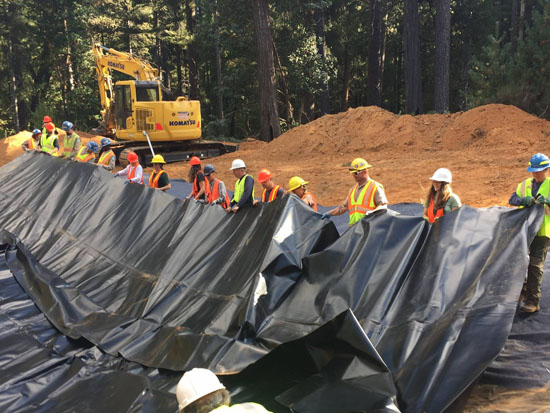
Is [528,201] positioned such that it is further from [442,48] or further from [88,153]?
[442,48]

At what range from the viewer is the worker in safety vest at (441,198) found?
4.86m

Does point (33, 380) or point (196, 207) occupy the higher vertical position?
point (196, 207)

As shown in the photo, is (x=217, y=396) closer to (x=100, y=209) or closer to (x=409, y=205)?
(x=100, y=209)

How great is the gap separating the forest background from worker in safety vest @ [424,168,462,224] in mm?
14575

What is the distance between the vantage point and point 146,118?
703 inches

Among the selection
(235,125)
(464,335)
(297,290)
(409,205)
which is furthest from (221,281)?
(235,125)

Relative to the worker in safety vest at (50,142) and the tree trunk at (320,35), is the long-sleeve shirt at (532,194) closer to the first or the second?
the worker in safety vest at (50,142)

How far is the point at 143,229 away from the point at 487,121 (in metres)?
12.9

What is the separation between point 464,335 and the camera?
3.43 meters

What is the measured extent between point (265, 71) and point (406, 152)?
8.00 metres

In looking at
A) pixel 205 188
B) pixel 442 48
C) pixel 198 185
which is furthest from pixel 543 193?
pixel 442 48

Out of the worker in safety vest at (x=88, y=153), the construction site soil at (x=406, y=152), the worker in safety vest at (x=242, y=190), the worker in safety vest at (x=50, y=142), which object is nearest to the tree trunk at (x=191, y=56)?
the construction site soil at (x=406, y=152)

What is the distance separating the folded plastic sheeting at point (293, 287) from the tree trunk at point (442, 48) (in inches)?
683

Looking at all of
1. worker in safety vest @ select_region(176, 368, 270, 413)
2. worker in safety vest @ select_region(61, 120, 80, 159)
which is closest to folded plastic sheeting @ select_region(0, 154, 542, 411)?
worker in safety vest @ select_region(176, 368, 270, 413)
